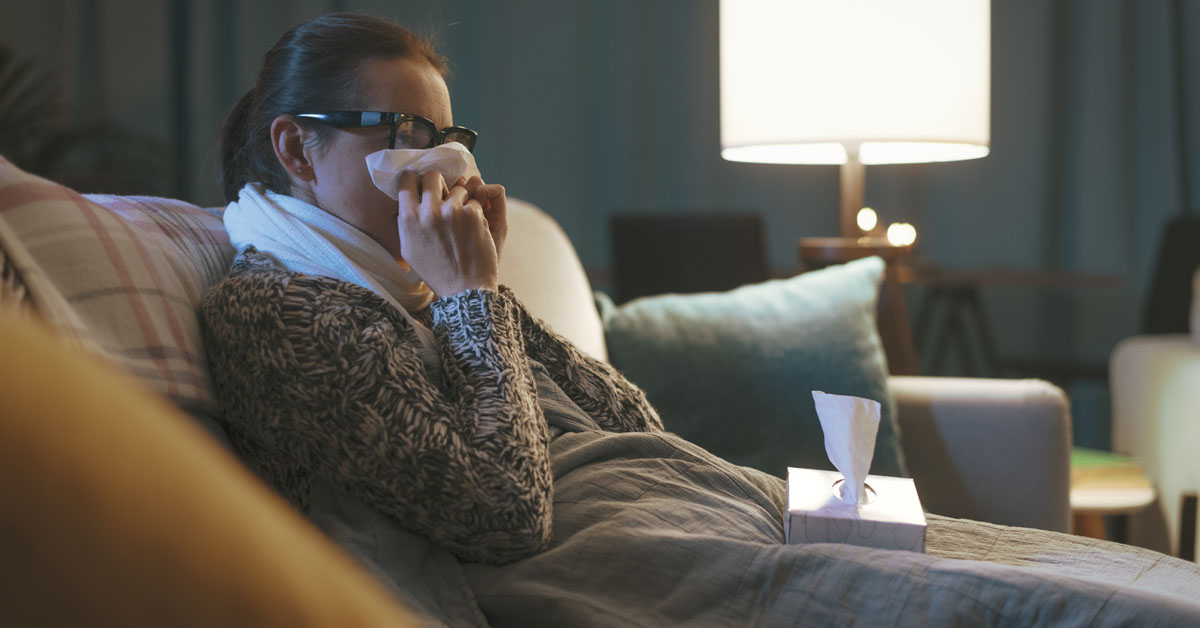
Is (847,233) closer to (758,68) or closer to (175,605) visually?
(758,68)

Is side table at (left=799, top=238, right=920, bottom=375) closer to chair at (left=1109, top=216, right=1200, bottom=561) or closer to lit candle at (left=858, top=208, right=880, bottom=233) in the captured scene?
lit candle at (left=858, top=208, right=880, bottom=233)

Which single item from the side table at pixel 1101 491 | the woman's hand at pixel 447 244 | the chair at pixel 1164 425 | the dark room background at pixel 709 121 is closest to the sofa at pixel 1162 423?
the chair at pixel 1164 425

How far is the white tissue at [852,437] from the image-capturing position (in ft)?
3.07

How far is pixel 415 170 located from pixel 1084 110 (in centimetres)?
336

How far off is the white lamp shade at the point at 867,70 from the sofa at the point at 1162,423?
2.43 ft

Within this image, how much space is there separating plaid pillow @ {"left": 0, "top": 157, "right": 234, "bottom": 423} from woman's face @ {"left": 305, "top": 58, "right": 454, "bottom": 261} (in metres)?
0.20

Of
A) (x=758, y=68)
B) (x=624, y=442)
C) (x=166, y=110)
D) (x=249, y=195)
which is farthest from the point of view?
(x=166, y=110)

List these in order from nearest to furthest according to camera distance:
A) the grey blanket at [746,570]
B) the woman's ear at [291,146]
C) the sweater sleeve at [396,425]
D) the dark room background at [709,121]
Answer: the grey blanket at [746,570]
the sweater sleeve at [396,425]
the woman's ear at [291,146]
the dark room background at [709,121]

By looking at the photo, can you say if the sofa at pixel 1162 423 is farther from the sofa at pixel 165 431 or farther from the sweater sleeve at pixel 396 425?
the sweater sleeve at pixel 396 425

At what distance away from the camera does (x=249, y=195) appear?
1.14m

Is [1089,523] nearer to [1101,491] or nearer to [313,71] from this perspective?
[1101,491]

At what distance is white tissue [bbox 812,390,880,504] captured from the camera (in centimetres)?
94

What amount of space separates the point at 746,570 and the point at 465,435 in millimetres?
285

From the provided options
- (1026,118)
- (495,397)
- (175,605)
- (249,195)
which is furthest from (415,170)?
(1026,118)
